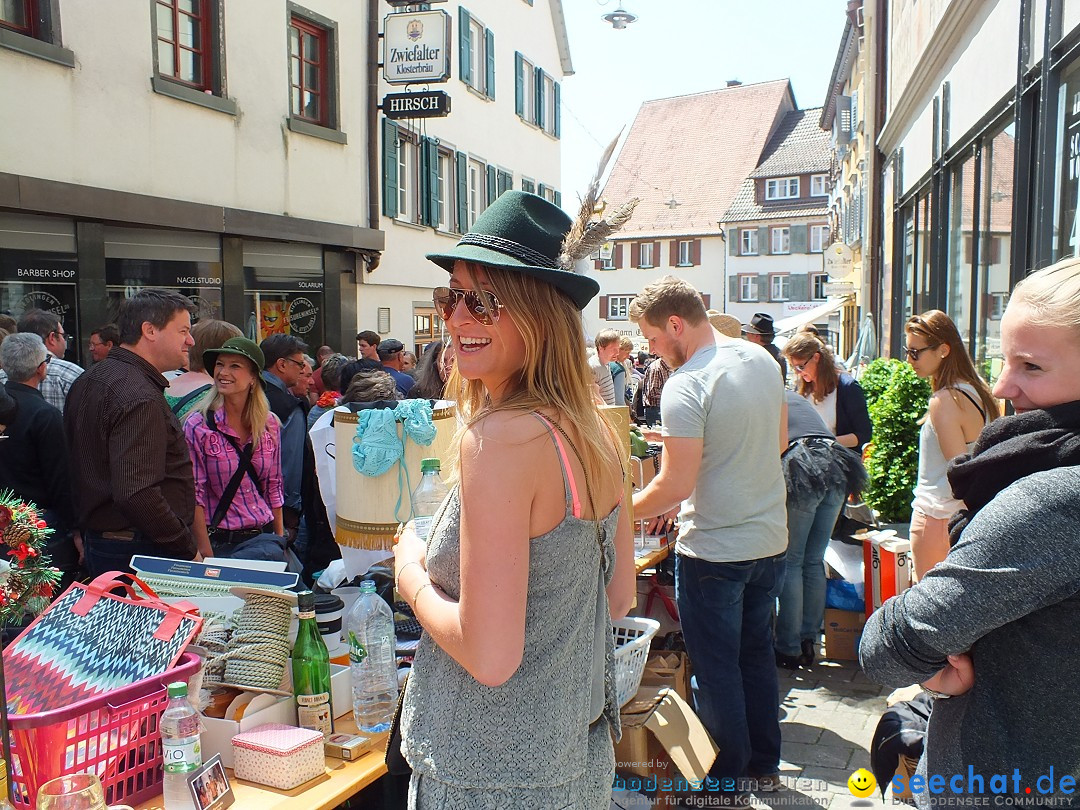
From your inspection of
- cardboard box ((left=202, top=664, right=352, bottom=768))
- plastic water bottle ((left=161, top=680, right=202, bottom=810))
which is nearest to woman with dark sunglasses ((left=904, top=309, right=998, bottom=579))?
cardboard box ((left=202, top=664, right=352, bottom=768))

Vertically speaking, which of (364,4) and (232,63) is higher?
(364,4)

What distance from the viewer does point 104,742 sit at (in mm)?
2080

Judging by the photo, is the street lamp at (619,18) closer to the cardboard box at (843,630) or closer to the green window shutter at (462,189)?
the green window shutter at (462,189)

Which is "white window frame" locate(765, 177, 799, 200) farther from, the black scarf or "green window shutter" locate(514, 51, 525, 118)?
the black scarf

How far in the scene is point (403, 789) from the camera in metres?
2.80

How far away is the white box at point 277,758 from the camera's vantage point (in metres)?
2.26

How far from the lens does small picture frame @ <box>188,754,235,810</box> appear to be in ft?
6.93

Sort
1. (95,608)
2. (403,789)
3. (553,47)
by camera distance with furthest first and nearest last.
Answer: (553,47)
(403,789)
(95,608)

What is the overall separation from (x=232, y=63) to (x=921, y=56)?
8141 mm

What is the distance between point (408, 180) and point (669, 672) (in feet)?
43.3

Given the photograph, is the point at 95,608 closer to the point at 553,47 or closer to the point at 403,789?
the point at 403,789

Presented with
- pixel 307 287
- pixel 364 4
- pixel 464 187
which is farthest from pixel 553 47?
pixel 307 287

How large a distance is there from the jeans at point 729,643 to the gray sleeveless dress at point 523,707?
77.1 inches

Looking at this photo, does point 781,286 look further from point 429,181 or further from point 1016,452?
point 1016,452
